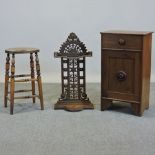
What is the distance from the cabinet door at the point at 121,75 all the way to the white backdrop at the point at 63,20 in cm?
130

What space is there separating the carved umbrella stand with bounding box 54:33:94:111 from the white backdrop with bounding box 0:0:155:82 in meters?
1.14

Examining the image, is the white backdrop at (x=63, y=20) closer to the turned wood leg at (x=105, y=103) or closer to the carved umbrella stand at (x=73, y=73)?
the carved umbrella stand at (x=73, y=73)

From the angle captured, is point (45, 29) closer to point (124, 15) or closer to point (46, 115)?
point (124, 15)

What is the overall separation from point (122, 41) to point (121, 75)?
0.28 m

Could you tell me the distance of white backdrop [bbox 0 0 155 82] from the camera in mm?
4176

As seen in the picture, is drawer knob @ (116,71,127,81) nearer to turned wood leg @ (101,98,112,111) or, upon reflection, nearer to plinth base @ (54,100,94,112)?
turned wood leg @ (101,98,112,111)

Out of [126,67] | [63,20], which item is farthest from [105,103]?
[63,20]

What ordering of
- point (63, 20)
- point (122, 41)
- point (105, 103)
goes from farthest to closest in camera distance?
point (63, 20) < point (105, 103) < point (122, 41)

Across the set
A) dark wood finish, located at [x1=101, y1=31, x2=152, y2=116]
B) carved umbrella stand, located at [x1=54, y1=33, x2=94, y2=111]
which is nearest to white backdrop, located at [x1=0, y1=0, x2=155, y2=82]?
carved umbrella stand, located at [x1=54, y1=33, x2=94, y2=111]

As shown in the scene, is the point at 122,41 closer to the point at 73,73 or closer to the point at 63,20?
the point at 73,73

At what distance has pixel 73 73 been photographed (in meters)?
3.15

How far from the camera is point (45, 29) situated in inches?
168

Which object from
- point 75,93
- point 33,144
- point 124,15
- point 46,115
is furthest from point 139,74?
point 124,15

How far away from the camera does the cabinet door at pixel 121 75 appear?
2.92 meters
